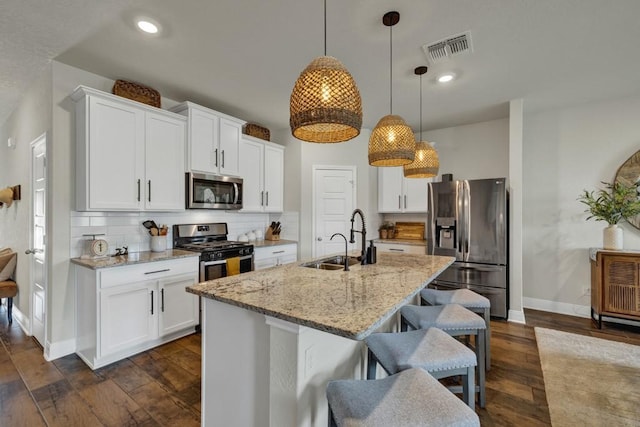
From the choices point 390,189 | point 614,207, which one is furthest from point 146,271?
point 614,207

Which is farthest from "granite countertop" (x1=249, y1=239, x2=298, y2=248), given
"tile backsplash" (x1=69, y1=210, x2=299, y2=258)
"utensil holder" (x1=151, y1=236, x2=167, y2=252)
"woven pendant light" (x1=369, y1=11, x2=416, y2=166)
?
"woven pendant light" (x1=369, y1=11, x2=416, y2=166)

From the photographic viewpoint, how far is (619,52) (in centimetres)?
249

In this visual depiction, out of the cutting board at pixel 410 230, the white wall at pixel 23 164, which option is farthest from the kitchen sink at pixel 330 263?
the white wall at pixel 23 164

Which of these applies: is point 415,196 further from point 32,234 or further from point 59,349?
point 32,234

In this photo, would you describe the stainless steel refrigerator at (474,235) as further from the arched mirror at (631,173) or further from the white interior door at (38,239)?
the white interior door at (38,239)

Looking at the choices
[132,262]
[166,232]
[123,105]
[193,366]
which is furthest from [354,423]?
[123,105]

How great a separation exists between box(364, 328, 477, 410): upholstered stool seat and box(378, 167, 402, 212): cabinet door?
10.8 ft

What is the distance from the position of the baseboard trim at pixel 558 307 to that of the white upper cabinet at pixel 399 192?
6.17 ft

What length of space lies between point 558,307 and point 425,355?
11.9 feet

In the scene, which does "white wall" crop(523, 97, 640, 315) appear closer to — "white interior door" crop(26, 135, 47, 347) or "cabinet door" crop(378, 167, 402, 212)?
"cabinet door" crop(378, 167, 402, 212)

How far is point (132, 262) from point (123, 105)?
1.49 metres

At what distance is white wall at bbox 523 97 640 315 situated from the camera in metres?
3.56

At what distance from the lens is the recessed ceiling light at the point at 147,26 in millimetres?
2099

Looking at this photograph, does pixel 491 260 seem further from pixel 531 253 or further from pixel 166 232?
pixel 166 232
